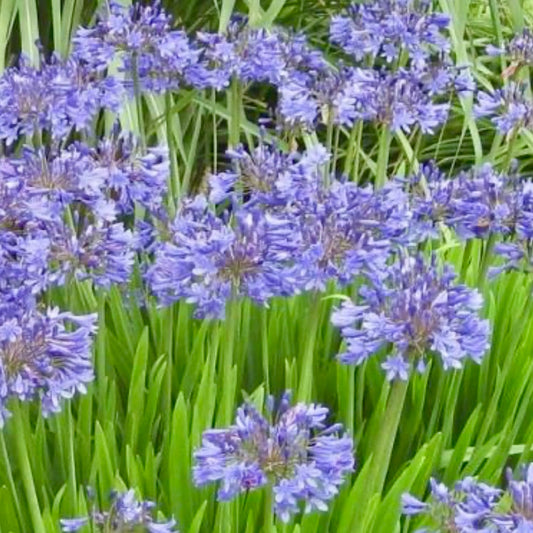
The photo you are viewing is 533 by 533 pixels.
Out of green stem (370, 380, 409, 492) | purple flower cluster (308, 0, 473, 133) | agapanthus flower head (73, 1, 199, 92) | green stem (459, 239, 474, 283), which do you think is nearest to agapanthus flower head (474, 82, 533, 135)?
purple flower cluster (308, 0, 473, 133)

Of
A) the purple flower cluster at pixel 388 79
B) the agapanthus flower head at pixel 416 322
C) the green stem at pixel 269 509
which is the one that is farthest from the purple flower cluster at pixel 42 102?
the green stem at pixel 269 509

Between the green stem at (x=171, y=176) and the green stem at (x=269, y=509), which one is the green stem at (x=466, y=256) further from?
the green stem at (x=269, y=509)

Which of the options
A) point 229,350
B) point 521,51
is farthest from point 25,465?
point 521,51

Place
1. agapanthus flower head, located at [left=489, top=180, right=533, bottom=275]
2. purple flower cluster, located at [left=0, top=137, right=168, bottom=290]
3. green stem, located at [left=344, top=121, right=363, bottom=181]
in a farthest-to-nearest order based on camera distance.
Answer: green stem, located at [left=344, top=121, right=363, bottom=181] → agapanthus flower head, located at [left=489, top=180, right=533, bottom=275] → purple flower cluster, located at [left=0, top=137, right=168, bottom=290]

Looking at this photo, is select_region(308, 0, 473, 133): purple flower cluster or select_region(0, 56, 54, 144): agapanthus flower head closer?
select_region(0, 56, 54, 144): agapanthus flower head

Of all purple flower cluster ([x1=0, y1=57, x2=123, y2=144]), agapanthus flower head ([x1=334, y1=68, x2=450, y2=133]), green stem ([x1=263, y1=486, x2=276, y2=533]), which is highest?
purple flower cluster ([x1=0, y1=57, x2=123, y2=144])

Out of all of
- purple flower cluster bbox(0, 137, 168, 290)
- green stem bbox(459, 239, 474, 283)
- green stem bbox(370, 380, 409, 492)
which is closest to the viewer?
green stem bbox(370, 380, 409, 492)

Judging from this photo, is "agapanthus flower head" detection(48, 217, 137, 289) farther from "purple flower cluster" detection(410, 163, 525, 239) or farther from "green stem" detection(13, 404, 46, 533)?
"purple flower cluster" detection(410, 163, 525, 239)

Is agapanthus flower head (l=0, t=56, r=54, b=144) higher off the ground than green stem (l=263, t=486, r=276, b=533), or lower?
higher
